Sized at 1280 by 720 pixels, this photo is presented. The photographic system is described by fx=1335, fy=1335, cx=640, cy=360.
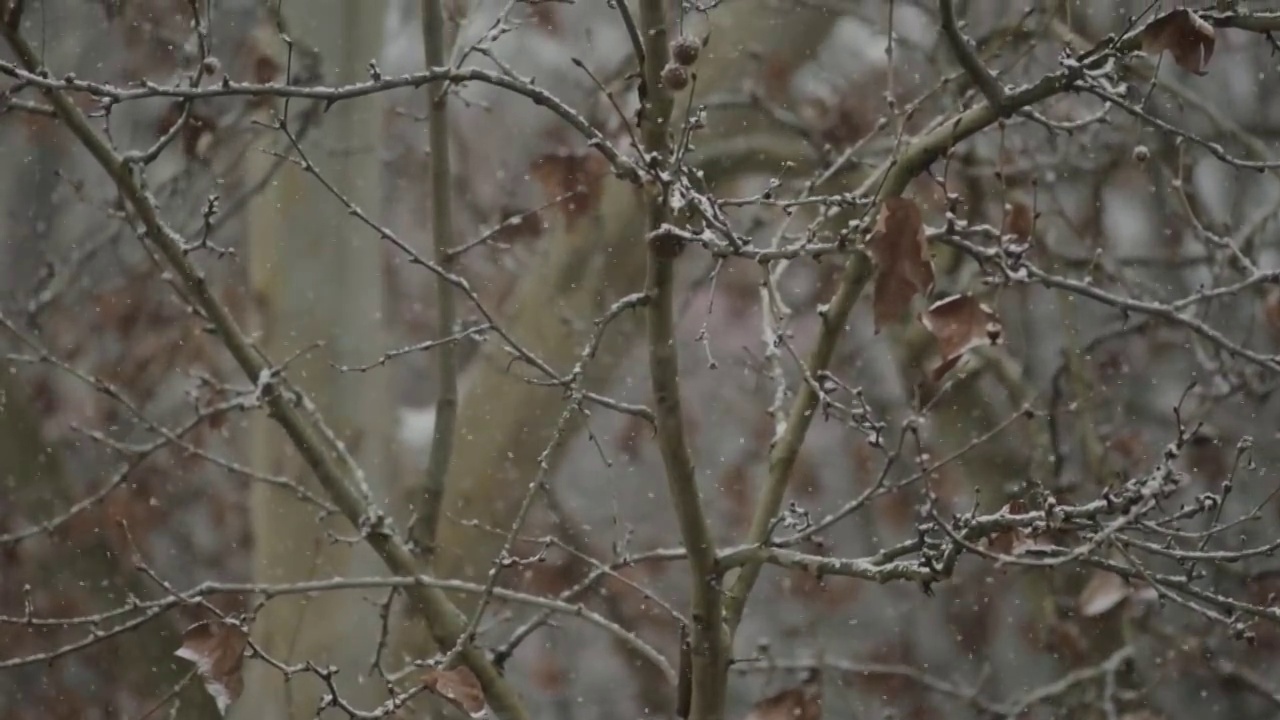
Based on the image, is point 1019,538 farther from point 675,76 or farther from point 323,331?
point 323,331

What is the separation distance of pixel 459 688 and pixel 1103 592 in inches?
21.9

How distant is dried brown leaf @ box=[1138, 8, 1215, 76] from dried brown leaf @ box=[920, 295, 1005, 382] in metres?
0.15

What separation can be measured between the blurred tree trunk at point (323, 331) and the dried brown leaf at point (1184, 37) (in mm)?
688

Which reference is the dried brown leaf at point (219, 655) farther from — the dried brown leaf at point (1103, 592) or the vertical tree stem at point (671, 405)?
the dried brown leaf at point (1103, 592)

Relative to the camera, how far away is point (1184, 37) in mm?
622

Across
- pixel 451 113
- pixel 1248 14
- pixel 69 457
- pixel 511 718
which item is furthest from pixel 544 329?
pixel 1248 14

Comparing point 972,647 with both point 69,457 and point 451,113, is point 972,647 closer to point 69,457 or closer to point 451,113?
point 451,113

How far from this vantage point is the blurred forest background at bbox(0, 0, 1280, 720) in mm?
977

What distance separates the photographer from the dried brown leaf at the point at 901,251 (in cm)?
63

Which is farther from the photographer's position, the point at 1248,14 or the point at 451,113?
the point at 451,113

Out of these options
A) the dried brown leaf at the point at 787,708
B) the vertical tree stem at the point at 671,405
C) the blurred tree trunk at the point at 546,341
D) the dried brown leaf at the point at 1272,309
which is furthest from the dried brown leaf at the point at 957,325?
the dried brown leaf at the point at 1272,309

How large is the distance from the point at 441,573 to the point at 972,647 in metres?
0.58

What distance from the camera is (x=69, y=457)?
49.8 inches

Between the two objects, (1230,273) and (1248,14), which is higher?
(1230,273)
